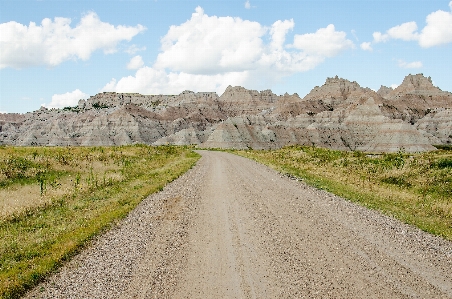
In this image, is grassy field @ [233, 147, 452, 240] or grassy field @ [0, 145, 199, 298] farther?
grassy field @ [233, 147, 452, 240]

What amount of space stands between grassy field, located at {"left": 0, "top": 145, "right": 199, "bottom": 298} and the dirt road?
0.61m

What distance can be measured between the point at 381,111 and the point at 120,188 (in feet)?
616

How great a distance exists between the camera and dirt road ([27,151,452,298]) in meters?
7.93

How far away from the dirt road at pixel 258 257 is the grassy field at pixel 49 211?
0.61 meters

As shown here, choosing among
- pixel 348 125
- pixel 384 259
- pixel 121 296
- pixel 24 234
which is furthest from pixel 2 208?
pixel 348 125

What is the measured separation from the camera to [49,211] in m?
15.9

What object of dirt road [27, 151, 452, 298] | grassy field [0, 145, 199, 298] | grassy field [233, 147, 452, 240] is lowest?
grassy field [233, 147, 452, 240]

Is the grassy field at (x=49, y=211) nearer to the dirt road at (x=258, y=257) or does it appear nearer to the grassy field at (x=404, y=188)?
the dirt road at (x=258, y=257)

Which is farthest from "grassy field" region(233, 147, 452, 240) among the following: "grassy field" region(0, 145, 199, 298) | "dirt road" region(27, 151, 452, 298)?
"grassy field" region(0, 145, 199, 298)

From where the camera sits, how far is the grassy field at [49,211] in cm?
941

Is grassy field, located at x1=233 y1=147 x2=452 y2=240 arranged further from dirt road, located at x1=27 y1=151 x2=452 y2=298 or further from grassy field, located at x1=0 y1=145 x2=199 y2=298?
grassy field, located at x1=0 y1=145 x2=199 y2=298

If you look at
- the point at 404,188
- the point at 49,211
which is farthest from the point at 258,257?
the point at 404,188

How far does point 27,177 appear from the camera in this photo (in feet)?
80.5

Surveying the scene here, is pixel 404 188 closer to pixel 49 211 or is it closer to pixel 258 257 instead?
pixel 258 257
